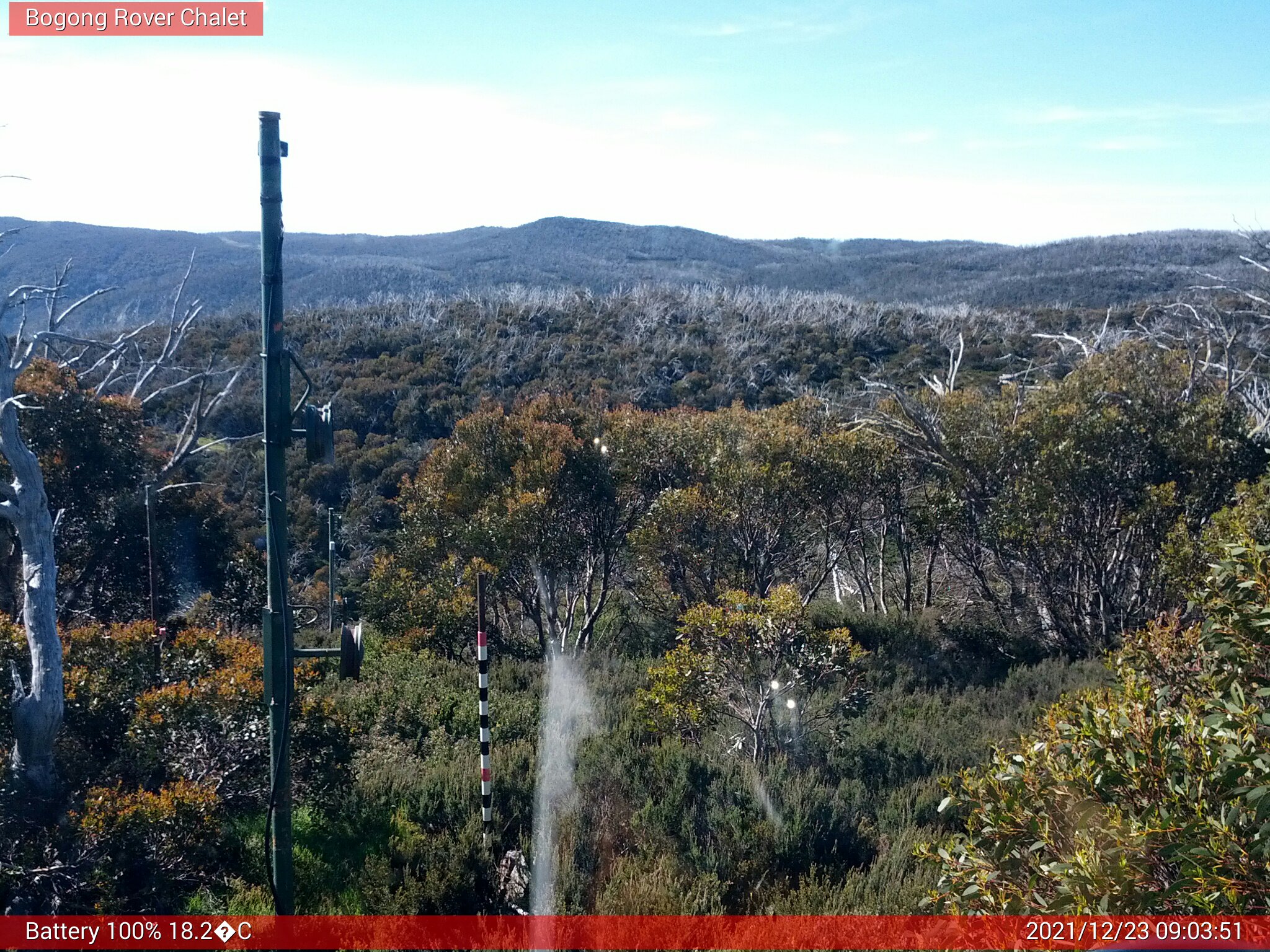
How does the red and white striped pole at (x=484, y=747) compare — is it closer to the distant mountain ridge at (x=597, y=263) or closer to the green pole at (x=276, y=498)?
the green pole at (x=276, y=498)

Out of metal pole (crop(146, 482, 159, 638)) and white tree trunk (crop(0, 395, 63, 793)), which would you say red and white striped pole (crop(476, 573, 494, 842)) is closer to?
white tree trunk (crop(0, 395, 63, 793))

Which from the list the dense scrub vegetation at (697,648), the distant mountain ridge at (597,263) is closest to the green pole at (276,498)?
the dense scrub vegetation at (697,648)

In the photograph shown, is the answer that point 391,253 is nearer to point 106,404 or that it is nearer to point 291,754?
point 106,404

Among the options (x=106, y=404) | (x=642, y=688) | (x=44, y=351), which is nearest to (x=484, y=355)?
(x=44, y=351)

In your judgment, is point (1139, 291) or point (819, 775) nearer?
point (819, 775)

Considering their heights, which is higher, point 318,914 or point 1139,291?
point 1139,291

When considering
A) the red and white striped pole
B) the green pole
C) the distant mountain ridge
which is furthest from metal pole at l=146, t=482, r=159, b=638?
the distant mountain ridge
